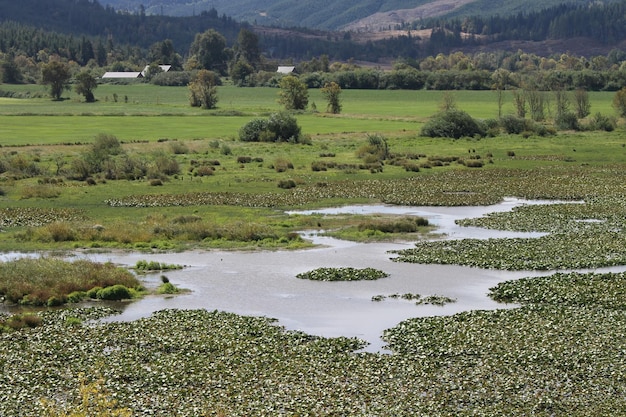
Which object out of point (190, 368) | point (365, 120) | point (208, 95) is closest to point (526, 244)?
point (190, 368)

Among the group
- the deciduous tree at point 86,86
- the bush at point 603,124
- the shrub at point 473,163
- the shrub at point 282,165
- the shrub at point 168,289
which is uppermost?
the deciduous tree at point 86,86

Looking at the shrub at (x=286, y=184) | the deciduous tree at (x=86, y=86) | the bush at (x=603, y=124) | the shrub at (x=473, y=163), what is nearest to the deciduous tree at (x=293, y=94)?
the deciduous tree at (x=86, y=86)

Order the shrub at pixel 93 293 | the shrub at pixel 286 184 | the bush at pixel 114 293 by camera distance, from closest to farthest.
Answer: the bush at pixel 114 293, the shrub at pixel 93 293, the shrub at pixel 286 184

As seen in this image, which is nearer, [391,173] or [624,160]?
[391,173]

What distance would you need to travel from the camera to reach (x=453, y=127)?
121062 mm

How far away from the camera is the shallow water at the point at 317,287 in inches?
1592

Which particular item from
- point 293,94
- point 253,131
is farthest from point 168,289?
point 293,94

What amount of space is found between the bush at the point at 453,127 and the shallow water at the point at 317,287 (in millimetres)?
63494

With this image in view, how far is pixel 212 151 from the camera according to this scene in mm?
102375

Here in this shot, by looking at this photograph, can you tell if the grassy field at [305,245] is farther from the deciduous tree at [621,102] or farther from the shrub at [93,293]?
the deciduous tree at [621,102]

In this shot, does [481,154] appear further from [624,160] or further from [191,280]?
[191,280]

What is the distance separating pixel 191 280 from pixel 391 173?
41985 millimetres

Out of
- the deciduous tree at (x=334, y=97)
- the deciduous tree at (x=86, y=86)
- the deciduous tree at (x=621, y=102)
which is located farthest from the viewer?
the deciduous tree at (x=86, y=86)

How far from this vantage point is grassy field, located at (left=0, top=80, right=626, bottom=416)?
1203 inches
